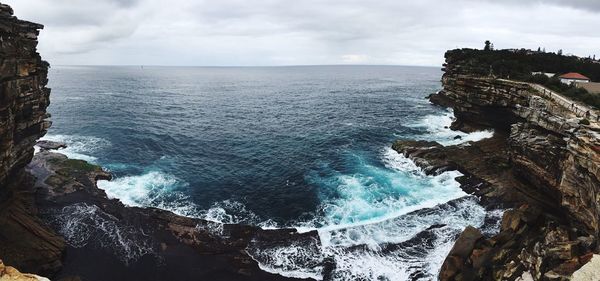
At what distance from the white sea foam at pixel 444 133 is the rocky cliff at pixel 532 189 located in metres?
7.30

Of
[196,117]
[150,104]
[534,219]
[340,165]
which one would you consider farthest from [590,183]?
[150,104]

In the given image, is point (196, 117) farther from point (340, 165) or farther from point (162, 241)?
point (162, 241)

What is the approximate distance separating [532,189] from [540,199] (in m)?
2.03

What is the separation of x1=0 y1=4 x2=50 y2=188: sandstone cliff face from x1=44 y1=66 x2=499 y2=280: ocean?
37.3ft

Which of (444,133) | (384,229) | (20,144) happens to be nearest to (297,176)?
(384,229)

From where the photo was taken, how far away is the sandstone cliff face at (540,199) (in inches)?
1069

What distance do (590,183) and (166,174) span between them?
2055 inches

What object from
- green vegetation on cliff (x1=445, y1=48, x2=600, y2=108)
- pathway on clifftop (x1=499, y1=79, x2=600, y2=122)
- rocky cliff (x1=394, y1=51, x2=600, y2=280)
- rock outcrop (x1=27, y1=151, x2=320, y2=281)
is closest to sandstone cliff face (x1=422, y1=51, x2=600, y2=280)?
rocky cliff (x1=394, y1=51, x2=600, y2=280)

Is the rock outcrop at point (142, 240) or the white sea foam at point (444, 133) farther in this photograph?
the white sea foam at point (444, 133)

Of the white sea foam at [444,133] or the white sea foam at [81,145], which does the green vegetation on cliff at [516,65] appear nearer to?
the white sea foam at [444,133]

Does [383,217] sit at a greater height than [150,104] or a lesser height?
lesser

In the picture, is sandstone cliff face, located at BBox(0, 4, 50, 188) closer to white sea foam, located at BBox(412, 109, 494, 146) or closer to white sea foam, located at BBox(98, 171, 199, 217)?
white sea foam, located at BBox(98, 171, 199, 217)

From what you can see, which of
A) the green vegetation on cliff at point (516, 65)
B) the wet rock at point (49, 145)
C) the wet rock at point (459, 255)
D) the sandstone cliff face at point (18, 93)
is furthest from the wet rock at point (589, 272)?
the wet rock at point (49, 145)

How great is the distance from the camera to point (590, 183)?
28.6 metres
